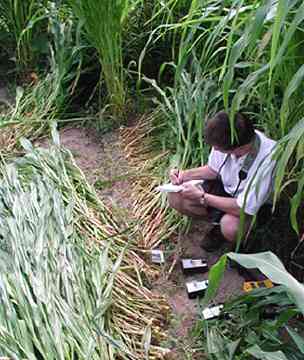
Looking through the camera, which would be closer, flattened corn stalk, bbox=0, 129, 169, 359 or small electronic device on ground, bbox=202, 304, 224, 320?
flattened corn stalk, bbox=0, 129, 169, 359

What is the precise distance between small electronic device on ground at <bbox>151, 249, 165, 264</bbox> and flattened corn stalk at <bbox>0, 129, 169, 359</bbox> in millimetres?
80

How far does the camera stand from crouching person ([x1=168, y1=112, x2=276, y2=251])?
7.61ft

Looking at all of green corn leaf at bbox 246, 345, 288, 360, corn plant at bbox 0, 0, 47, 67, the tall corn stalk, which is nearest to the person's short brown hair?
green corn leaf at bbox 246, 345, 288, 360

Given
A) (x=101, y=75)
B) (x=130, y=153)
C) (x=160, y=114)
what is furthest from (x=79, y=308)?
(x=101, y=75)

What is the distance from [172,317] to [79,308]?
0.39 metres

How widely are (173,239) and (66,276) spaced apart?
25.7 inches

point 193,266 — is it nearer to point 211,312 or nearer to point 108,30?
point 211,312

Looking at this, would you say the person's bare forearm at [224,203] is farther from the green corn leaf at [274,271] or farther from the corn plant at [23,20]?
the corn plant at [23,20]

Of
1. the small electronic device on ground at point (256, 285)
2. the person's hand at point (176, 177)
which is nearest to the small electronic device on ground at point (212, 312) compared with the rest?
the small electronic device on ground at point (256, 285)

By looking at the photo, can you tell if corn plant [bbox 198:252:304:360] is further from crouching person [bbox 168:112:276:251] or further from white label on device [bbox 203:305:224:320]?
crouching person [bbox 168:112:276:251]

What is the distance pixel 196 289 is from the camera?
8.05 feet

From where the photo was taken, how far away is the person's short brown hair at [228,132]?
231 centimetres

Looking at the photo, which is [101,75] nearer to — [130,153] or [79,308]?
[130,153]

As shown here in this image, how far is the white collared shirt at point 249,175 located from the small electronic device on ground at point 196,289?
0.31m
